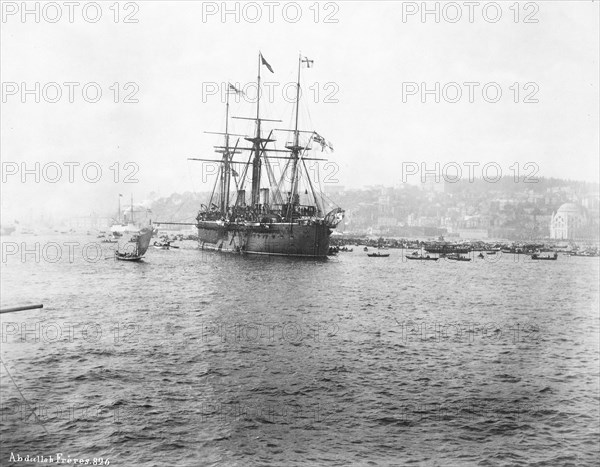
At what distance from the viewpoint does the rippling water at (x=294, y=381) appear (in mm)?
12570

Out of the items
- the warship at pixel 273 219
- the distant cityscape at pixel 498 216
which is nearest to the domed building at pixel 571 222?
the distant cityscape at pixel 498 216

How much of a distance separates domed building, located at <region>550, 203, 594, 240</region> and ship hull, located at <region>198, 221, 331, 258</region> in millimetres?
85233

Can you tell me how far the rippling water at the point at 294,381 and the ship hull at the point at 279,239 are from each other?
112 ft

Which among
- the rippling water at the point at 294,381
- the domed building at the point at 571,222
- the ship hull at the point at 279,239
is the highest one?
the domed building at the point at 571,222

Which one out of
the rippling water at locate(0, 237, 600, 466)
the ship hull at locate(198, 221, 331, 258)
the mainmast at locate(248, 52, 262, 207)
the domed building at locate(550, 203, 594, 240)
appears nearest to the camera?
the rippling water at locate(0, 237, 600, 466)

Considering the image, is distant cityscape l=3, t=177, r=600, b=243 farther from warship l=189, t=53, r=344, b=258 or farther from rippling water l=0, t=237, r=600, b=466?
rippling water l=0, t=237, r=600, b=466

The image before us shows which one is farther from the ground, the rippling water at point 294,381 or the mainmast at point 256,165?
the mainmast at point 256,165

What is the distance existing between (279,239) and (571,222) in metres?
93.3

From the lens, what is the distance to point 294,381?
17078 millimetres

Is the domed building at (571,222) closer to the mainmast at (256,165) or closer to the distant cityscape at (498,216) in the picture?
the distant cityscape at (498,216)

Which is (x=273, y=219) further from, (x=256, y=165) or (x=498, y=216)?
(x=498, y=216)

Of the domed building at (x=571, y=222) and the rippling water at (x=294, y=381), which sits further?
the domed building at (x=571, y=222)

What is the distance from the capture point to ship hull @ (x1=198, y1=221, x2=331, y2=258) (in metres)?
69.1

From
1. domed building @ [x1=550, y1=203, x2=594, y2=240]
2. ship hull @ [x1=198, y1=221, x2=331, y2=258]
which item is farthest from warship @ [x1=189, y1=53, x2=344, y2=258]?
domed building @ [x1=550, y1=203, x2=594, y2=240]
